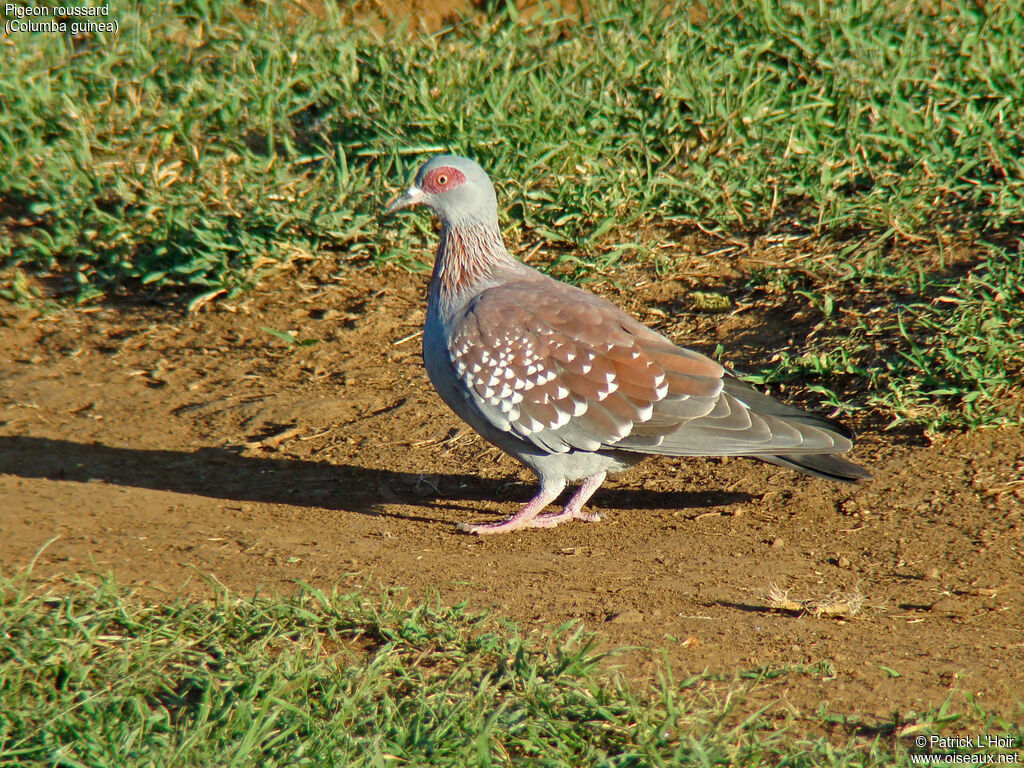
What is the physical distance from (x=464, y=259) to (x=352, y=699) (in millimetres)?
2233

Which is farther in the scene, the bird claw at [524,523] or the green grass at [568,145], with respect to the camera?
the green grass at [568,145]

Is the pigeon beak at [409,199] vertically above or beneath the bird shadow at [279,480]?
above

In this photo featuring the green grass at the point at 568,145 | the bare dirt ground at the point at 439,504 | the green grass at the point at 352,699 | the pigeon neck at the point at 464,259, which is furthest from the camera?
the green grass at the point at 568,145

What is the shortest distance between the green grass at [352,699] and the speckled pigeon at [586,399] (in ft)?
3.43

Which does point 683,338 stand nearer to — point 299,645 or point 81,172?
point 299,645

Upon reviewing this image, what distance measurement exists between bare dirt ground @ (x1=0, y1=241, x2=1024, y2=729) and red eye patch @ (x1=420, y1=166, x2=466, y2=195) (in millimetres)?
1147

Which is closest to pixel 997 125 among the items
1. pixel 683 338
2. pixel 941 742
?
pixel 683 338

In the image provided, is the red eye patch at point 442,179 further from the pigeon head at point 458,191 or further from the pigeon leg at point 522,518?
the pigeon leg at point 522,518

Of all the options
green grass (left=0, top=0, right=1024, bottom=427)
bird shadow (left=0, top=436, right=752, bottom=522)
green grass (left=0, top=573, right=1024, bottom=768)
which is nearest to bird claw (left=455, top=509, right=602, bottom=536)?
bird shadow (left=0, top=436, right=752, bottom=522)

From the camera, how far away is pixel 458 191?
4.66 m

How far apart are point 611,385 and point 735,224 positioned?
2.30m

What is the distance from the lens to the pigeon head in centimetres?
464

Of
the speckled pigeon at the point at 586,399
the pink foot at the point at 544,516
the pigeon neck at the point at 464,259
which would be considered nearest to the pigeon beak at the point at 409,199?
the pigeon neck at the point at 464,259

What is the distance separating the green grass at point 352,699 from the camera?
276 centimetres
